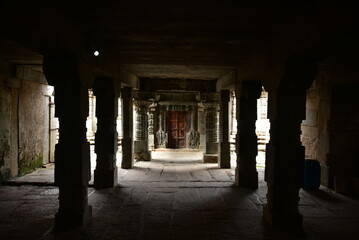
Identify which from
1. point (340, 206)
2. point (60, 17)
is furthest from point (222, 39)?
point (340, 206)

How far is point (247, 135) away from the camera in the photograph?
7293 millimetres

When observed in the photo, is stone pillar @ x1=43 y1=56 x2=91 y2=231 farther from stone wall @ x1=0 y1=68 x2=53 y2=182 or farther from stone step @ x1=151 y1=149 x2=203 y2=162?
stone step @ x1=151 y1=149 x2=203 y2=162

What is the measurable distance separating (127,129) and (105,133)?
2696 millimetres

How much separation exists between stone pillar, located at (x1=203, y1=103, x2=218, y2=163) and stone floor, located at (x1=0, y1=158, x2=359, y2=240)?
2.96m

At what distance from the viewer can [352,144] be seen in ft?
23.5

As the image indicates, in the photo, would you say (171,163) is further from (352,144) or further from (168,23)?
(168,23)

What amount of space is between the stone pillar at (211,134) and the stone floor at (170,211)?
296 centimetres

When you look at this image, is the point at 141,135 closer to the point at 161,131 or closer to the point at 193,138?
the point at 161,131

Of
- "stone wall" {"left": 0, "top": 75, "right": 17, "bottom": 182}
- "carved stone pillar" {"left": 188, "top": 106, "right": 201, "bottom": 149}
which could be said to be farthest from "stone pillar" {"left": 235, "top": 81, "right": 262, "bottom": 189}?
"carved stone pillar" {"left": 188, "top": 106, "right": 201, "bottom": 149}

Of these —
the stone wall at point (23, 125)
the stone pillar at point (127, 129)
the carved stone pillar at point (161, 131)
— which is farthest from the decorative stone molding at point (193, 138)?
the stone wall at point (23, 125)

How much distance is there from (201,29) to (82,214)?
3.10 metres

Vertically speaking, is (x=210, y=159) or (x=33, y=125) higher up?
(x=33, y=125)

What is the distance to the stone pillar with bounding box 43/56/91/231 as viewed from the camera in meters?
4.38

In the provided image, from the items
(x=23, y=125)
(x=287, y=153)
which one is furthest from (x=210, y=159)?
(x=287, y=153)
